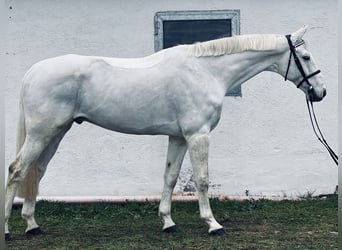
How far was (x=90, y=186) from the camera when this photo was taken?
25.8ft

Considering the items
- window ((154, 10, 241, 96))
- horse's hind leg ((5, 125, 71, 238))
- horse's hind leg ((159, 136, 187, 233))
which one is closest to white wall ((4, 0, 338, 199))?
window ((154, 10, 241, 96))

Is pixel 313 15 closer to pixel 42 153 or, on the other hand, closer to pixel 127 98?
pixel 127 98

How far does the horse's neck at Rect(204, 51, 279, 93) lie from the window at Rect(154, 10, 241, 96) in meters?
2.00

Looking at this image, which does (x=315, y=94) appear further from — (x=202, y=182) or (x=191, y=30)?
(x=191, y=30)

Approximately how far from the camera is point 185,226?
247 inches

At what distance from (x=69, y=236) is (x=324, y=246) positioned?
7.23 ft

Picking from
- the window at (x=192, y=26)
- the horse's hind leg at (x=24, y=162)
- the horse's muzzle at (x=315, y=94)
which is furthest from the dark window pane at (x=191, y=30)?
the horse's hind leg at (x=24, y=162)

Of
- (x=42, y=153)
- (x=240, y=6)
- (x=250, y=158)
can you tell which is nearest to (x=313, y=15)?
(x=240, y=6)

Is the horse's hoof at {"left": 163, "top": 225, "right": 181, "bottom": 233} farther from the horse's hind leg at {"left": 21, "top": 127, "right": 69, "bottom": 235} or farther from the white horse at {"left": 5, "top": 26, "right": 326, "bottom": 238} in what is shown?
the horse's hind leg at {"left": 21, "top": 127, "right": 69, "bottom": 235}

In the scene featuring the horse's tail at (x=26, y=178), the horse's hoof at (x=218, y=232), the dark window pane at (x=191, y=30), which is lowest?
the horse's hoof at (x=218, y=232)

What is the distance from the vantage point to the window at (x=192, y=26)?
7.84 meters

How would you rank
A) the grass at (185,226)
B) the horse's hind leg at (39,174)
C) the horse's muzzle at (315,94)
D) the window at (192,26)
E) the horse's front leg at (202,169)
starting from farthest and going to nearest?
the window at (192,26) → the horse's muzzle at (315,94) → the horse's hind leg at (39,174) → the horse's front leg at (202,169) → the grass at (185,226)

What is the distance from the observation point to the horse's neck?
578 cm

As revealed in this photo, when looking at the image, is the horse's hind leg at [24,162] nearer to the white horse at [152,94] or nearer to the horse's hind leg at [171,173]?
the white horse at [152,94]
